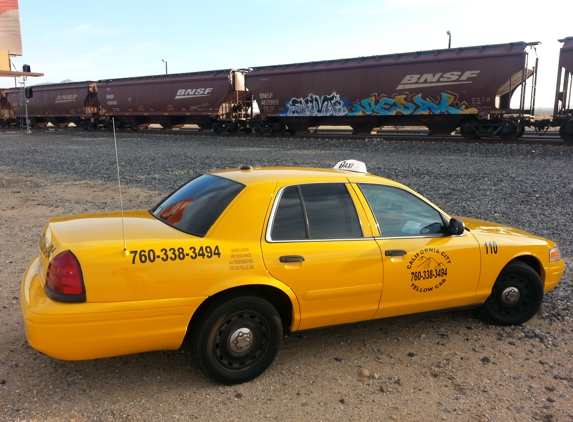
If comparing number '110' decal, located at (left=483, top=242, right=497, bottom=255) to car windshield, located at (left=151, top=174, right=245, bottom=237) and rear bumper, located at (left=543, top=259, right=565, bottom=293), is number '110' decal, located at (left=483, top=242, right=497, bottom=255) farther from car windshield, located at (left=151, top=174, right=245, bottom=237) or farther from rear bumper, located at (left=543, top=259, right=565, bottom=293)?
car windshield, located at (left=151, top=174, right=245, bottom=237)

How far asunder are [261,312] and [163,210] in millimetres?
1353

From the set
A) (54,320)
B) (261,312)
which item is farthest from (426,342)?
(54,320)

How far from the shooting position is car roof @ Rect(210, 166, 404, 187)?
370 cm

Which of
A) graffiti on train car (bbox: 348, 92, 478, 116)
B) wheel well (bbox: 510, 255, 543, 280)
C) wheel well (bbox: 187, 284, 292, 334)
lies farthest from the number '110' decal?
graffiti on train car (bbox: 348, 92, 478, 116)

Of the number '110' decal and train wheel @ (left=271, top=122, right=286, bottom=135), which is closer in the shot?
the number '110' decal

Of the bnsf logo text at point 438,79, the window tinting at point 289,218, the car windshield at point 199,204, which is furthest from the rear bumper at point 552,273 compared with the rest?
the bnsf logo text at point 438,79

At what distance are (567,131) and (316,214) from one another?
17795 mm

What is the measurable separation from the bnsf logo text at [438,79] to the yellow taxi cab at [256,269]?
17.2 metres

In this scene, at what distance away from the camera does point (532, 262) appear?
448cm

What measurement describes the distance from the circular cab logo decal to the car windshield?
5.08 feet

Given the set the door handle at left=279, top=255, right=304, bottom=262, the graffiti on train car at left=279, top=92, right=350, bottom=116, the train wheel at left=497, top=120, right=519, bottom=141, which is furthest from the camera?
the graffiti on train car at left=279, top=92, right=350, bottom=116

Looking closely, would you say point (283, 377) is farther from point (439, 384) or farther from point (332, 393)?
point (439, 384)

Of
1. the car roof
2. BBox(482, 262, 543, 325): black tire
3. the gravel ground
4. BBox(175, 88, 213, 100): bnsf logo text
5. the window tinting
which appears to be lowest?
the gravel ground

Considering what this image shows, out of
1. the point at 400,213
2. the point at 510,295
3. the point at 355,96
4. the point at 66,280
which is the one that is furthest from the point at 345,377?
the point at 355,96
